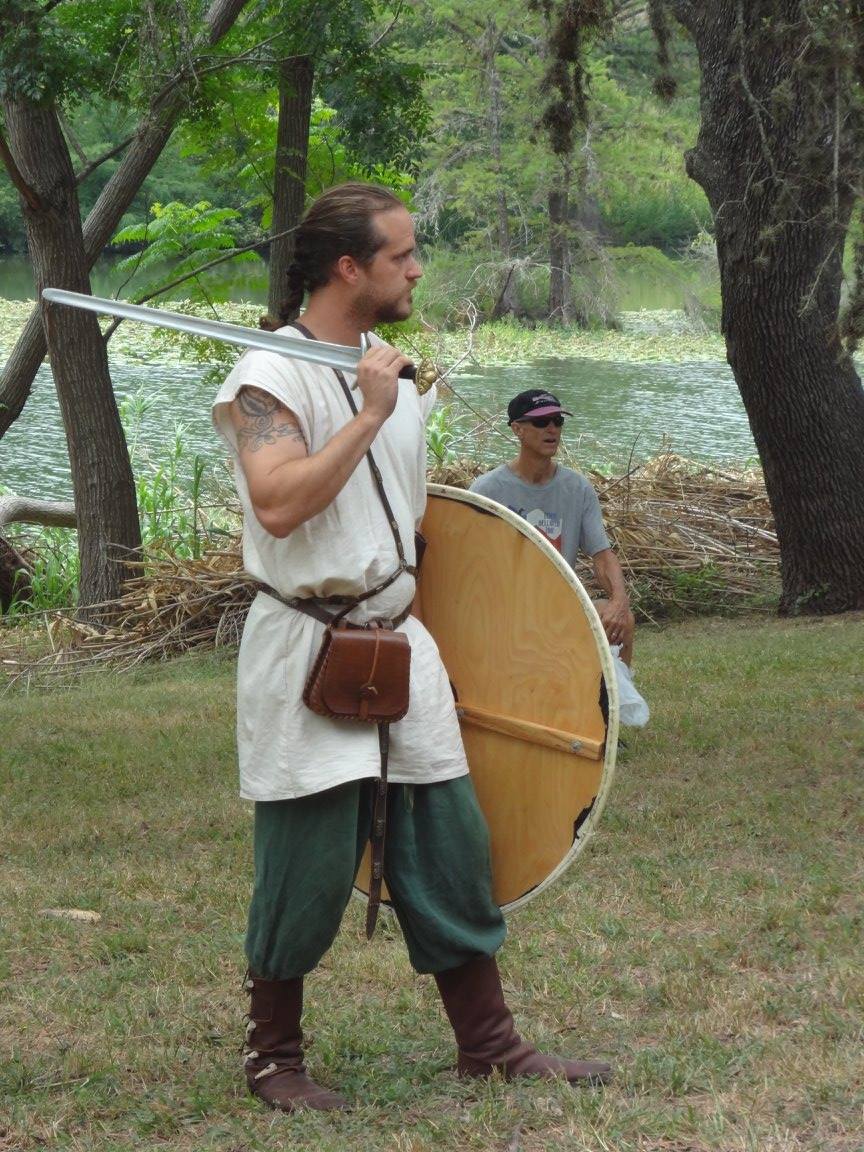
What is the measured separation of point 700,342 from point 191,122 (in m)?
27.7

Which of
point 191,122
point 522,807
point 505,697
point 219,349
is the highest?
point 191,122

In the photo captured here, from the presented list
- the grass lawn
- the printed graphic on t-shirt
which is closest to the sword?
the grass lawn

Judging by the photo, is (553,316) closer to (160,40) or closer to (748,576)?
(748,576)

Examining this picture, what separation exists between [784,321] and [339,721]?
7353 millimetres

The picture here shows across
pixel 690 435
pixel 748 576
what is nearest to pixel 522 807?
pixel 748 576

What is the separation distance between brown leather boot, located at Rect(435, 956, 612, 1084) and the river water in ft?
33.5

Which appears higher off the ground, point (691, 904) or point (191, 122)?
point (191, 122)

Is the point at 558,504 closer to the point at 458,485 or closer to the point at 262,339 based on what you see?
the point at 262,339

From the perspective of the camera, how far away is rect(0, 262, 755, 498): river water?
16672 mm

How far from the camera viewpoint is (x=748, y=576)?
11.8 metres

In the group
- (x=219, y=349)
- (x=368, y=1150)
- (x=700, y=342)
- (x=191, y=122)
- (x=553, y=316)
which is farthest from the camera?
(x=553, y=316)

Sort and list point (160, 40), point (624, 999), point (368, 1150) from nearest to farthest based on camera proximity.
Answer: point (368, 1150), point (624, 999), point (160, 40)

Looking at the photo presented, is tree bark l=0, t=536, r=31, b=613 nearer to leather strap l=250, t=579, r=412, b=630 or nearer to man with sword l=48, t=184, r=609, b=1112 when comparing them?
man with sword l=48, t=184, r=609, b=1112

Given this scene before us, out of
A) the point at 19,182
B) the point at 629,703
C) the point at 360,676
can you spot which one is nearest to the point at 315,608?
the point at 360,676
